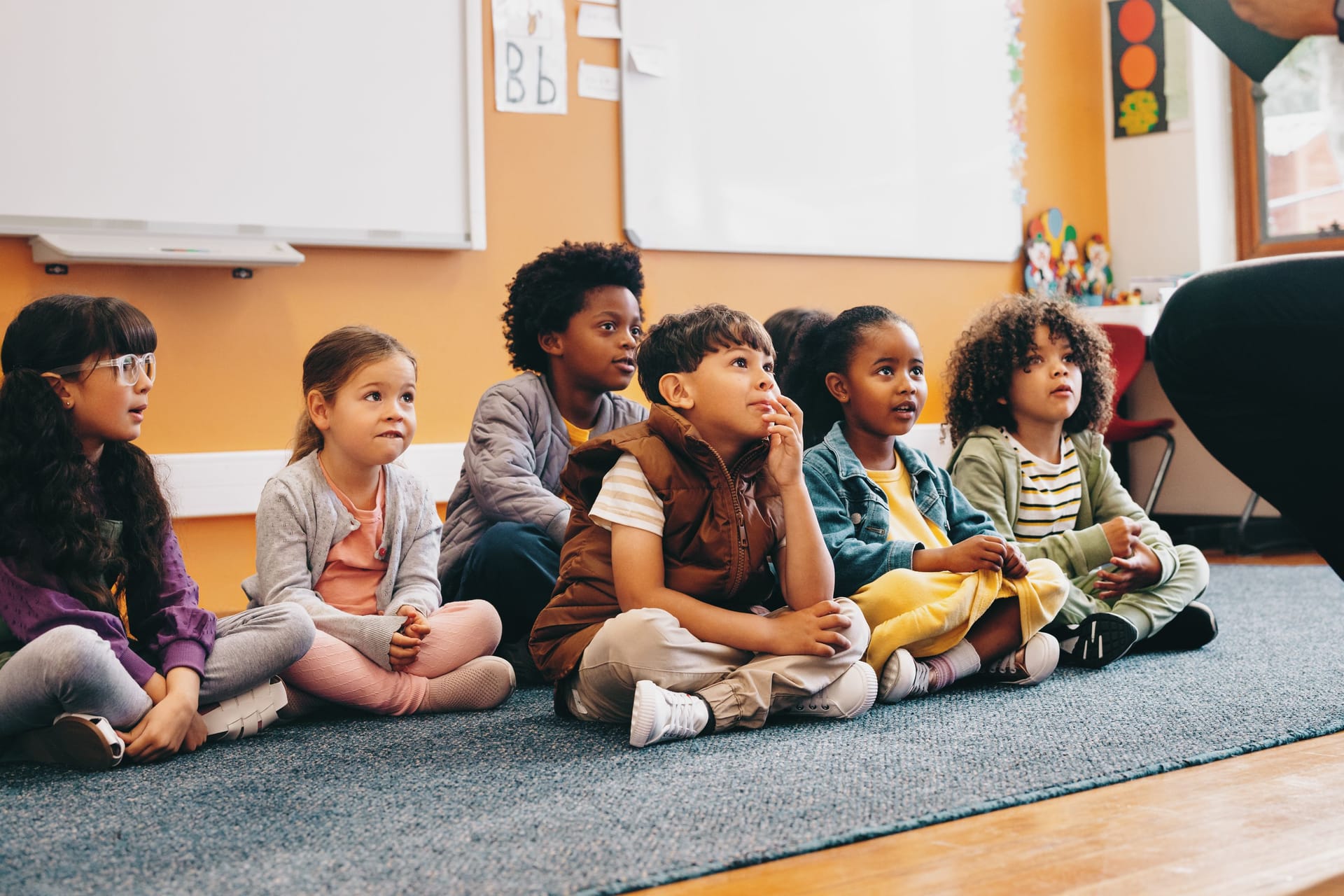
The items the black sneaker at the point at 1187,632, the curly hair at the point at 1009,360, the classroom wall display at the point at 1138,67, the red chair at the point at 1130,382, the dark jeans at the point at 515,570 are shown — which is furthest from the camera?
the classroom wall display at the point at 1138,67

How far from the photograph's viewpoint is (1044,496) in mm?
2102

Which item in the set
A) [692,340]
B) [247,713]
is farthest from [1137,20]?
[247,713]

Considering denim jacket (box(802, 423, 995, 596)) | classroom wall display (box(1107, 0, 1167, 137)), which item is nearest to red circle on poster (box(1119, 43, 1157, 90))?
classroom wall display (box(1107, 0, 1167, 137))

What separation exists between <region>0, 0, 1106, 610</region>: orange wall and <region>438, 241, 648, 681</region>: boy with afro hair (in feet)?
2.27

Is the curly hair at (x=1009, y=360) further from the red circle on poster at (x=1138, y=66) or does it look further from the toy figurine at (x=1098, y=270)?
the red circle on poster at (x=1138, y=66)

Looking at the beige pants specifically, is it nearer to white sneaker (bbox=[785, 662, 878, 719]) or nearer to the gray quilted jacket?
white sneaker (bbox=[785, 662, 878, 719])

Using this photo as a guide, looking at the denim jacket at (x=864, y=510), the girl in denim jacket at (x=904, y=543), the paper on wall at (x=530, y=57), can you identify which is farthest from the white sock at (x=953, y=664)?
the paper on wall at (x=530, y=57)

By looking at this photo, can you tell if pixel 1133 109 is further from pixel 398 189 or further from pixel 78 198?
pixel 78 198

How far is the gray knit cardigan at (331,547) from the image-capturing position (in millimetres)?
1648

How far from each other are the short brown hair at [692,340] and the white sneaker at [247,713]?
0.65 m

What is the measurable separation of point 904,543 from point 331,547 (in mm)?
861

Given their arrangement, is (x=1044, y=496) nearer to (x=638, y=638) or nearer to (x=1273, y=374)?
(x=638, y=638)

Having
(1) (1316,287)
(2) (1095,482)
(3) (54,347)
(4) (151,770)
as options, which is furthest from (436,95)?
(1) (1316,287)

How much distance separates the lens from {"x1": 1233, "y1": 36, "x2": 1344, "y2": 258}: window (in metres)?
3.71
